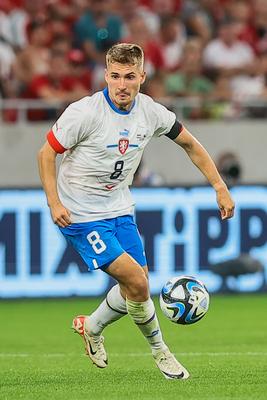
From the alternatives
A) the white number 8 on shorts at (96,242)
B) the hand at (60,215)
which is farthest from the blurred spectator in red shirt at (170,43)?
the hand at (60,215)

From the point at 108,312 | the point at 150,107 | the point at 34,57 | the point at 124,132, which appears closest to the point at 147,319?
the point at 108,312

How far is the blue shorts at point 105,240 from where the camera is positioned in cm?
866

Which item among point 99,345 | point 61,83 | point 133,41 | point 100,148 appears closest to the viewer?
point 100,148

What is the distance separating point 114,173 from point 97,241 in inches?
20.2

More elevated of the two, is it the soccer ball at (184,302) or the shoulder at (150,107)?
the shoulder at (150,107)

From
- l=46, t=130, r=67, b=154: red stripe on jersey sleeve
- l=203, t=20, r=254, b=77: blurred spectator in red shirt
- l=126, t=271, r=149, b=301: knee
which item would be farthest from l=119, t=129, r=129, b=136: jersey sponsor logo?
l=203, t=20, r=254, b=77: blurred spectator in red shirt

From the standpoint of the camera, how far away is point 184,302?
8633 millimetres

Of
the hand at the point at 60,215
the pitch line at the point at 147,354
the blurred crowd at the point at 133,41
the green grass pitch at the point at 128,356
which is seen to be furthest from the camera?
the blurred crowd at the point at 133,41

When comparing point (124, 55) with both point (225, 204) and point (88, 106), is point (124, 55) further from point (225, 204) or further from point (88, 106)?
point (225, 204)

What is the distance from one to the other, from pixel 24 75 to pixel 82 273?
3.08m

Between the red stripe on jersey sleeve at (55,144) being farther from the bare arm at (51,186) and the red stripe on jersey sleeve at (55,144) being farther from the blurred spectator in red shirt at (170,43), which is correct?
the blurred spectator in red shirt at (170,43)

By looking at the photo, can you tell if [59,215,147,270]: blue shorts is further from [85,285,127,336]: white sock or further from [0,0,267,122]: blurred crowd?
[0,0,267,122]: blurred crowd

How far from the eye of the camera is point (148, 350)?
11.3 meters

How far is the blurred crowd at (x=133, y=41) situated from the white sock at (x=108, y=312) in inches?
310
